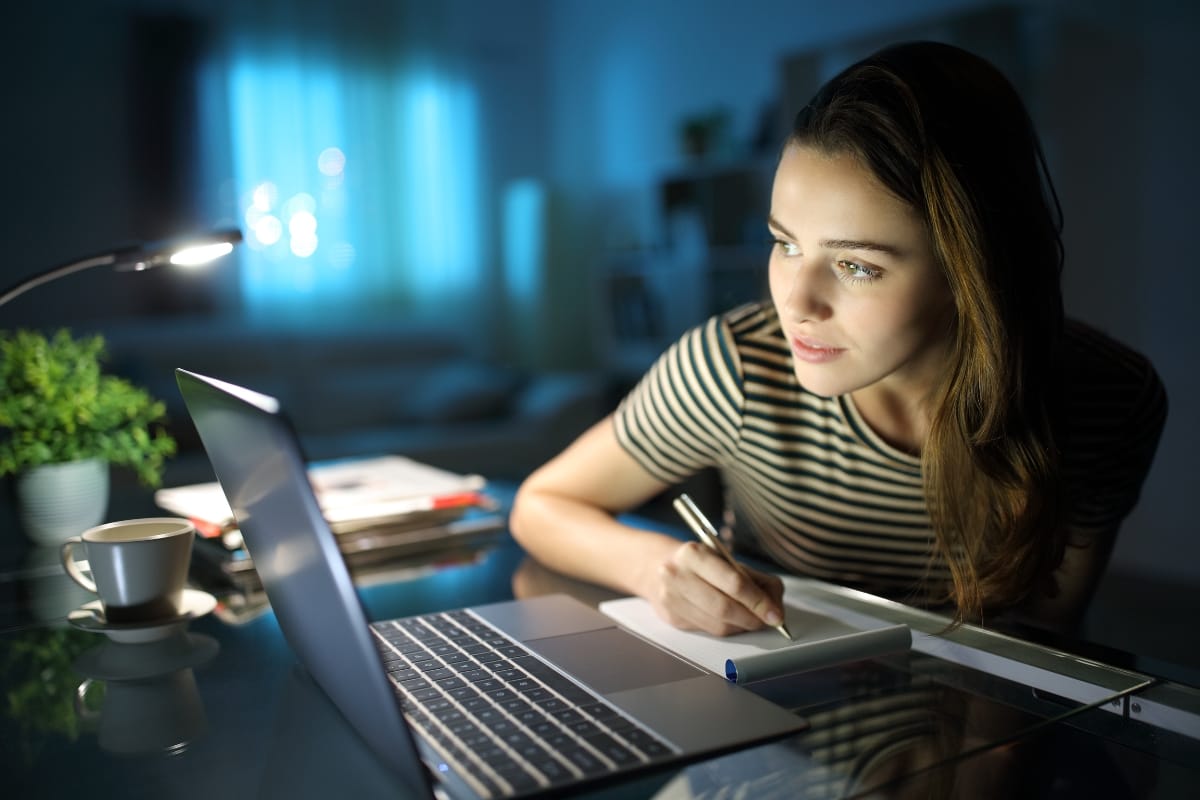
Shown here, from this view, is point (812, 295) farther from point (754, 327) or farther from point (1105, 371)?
point (1105, 371)

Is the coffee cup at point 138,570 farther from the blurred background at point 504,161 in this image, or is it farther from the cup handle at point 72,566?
the blurred background at point 504,161

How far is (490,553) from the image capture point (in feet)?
3.77

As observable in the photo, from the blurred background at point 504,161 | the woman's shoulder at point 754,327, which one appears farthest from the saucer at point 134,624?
the blurred background at point 504,161

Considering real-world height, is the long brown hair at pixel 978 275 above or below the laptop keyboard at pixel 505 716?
above

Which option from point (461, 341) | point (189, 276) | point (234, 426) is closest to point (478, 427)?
point (461, 341)

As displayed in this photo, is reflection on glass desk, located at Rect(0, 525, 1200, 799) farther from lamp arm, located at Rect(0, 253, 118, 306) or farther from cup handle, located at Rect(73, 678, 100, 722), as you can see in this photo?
lamp arm, located at Rect(0, 253, 118, 306)

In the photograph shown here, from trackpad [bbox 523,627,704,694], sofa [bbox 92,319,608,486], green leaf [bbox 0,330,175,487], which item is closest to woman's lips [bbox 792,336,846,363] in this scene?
trackpad [bbox 523,627,704,694]

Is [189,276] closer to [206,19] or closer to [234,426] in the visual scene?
[206,19]

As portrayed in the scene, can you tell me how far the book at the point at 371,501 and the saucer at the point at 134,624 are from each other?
0.19 meters

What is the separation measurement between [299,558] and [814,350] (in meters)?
0.57

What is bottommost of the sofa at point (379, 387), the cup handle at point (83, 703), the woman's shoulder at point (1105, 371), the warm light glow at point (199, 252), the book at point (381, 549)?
the sofa at point (379, 387)

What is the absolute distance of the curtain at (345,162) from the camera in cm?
480

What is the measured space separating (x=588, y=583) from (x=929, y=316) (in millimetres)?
428

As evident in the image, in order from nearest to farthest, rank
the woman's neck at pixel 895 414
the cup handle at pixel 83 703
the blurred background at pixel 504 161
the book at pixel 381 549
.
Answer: the cup handle at pixel 83 703 → the book at pixel 381 549 → the woman's neck at pixel 895 414 → the blurred background at pixel 504 161
